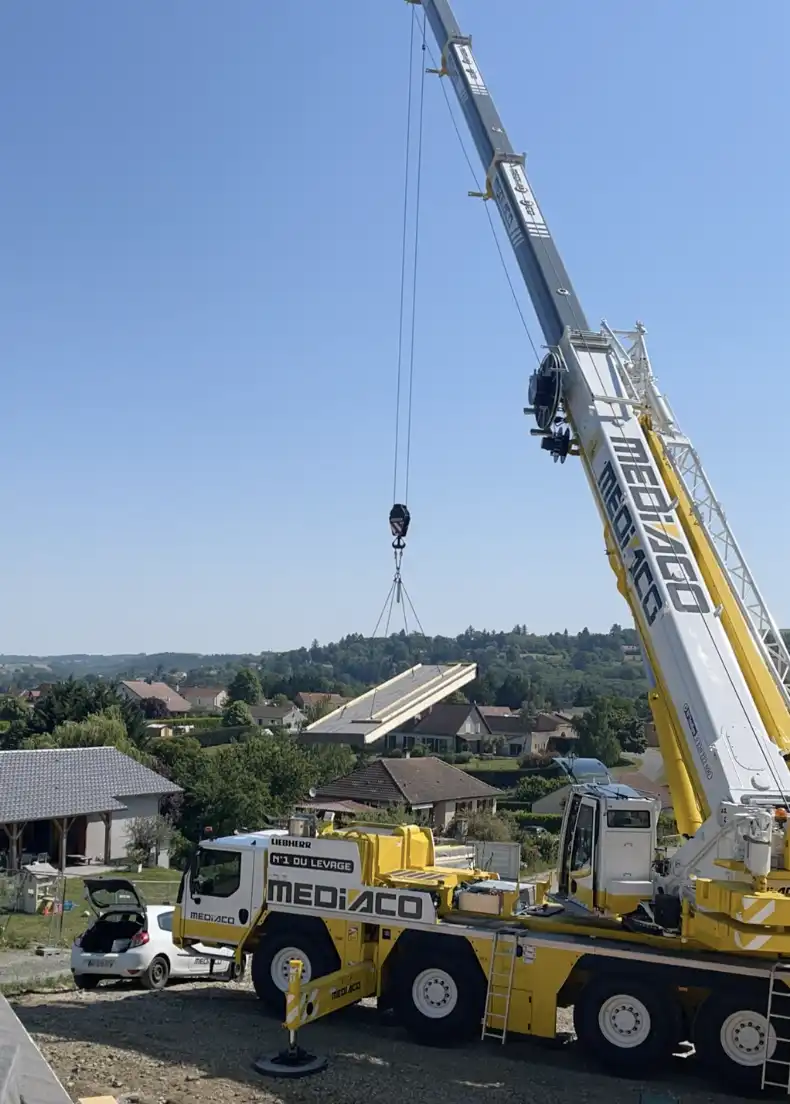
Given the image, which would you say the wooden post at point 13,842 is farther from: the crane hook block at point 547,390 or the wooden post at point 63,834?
the crane hook block at point 547,390

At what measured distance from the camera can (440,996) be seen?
12719mm

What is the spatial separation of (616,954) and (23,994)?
8406mm

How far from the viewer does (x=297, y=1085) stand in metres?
10.7

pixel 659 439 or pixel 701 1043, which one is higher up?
pixel 659 439

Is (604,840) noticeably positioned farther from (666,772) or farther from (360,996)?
(360,996)

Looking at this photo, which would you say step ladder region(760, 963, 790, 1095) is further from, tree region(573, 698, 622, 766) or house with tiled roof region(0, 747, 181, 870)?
tree region(573, 698, 622, 766)

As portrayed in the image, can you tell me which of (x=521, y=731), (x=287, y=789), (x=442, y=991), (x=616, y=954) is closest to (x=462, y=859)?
(x=442, y=991)

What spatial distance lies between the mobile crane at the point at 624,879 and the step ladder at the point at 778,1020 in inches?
0.9

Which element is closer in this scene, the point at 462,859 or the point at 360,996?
the point at 360,996

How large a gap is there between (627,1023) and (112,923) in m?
8.02

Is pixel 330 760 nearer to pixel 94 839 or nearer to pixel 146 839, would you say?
pixel 146 839

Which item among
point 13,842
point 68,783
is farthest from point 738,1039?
point 68,783

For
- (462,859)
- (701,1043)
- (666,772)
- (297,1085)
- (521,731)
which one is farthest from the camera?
(521,731)

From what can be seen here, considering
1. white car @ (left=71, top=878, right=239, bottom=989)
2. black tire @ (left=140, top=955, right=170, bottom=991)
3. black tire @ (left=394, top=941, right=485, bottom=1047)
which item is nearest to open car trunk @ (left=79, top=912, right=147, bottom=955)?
white car @ (left=71, top=878, right=239, bottom=989)
